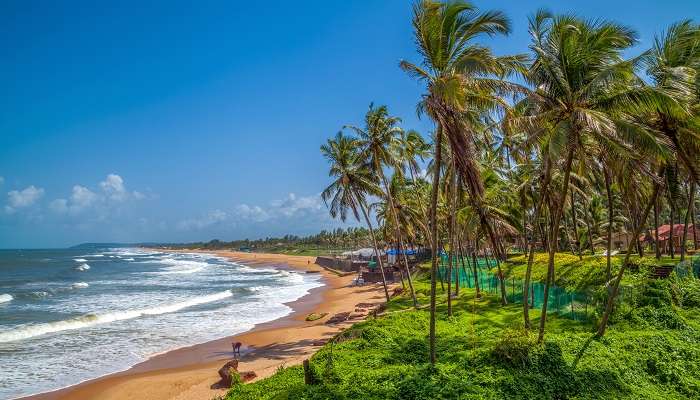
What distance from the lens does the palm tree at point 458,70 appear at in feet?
32.8

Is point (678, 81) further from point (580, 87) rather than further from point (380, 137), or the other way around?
point (380, 137)

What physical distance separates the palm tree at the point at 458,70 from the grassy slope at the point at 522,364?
4.74 ft

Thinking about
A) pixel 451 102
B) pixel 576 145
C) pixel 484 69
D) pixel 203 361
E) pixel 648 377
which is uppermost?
pixel 484 69

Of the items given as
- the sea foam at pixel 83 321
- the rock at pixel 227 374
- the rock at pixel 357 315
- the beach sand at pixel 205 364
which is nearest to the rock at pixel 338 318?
the rock at pixel 357 315

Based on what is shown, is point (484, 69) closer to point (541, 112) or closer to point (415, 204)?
point (541, 112)

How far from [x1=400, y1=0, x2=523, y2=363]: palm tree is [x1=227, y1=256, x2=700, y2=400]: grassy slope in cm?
145

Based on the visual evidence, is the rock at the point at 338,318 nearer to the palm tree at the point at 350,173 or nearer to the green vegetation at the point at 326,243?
the palm tree at the point at 350,173

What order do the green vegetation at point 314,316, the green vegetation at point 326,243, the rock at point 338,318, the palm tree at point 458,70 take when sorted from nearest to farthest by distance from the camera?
the palm tree at point 458,70 < the rock at point 338,318 < the green vegetation at point 314,316 < the green vegetation at point 326,243

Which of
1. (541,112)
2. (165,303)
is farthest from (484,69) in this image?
(165,303)

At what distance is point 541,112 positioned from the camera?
39.3 ft

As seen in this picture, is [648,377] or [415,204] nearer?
[648,377]

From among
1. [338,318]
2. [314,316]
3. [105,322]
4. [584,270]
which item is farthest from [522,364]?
[105,322]

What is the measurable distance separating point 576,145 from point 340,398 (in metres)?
8.34

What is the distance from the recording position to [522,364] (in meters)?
10.9
